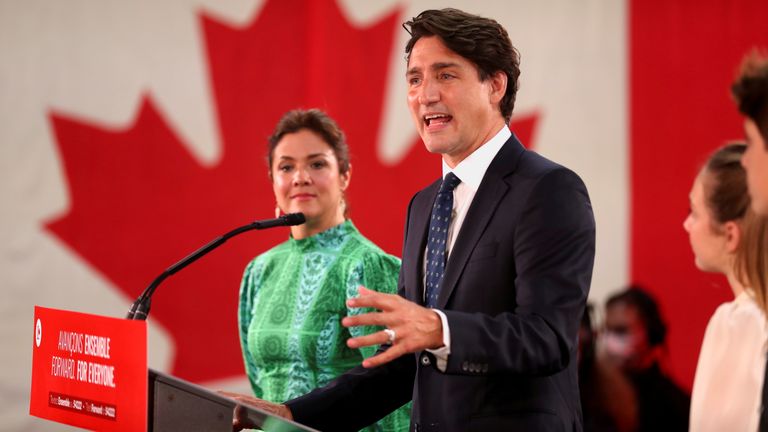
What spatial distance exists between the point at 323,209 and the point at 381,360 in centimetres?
138

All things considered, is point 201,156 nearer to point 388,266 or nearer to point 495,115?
point 388,266

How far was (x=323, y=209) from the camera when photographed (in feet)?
8.98

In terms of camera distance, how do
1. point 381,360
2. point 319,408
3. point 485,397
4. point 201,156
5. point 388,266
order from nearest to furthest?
point 381,360
point 485,397
point 319,408
point 388,266
point 201,156

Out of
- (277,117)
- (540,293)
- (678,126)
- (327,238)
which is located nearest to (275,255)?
(327,238)

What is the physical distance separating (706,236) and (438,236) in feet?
1.59

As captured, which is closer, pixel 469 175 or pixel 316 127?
pixel 469 175

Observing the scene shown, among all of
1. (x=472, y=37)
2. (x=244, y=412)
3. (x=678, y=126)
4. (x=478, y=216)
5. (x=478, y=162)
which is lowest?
(x=244, y=412)

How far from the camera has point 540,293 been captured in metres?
1.58

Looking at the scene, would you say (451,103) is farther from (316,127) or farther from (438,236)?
(316,127)

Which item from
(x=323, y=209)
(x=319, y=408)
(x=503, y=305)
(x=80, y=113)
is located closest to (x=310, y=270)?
(x=323, y=209)

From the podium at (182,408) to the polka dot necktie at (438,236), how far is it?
16.6 inches

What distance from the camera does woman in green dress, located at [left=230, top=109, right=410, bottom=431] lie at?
255 centimetres

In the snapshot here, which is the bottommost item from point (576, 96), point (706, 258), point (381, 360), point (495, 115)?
point (381, 360)

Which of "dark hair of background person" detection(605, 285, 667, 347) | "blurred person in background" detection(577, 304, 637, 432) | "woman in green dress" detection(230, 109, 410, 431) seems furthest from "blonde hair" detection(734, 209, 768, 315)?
"dark hair of background person" detection(605, 285, 667, 347)
